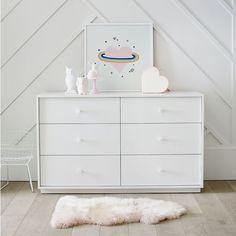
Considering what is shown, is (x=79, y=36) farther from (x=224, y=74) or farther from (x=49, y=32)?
(x=224, y=74)

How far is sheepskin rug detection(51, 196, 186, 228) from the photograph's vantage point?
10.0 feet

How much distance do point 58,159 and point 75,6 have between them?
1254 millimetres

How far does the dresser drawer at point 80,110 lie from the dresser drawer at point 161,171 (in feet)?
1.17

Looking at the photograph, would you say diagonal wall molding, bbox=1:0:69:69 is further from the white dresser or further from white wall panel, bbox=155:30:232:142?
white wall panel, bbox=155:30:232:142

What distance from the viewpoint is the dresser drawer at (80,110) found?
12.0 ft

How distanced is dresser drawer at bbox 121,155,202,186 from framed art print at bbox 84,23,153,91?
2.16ft

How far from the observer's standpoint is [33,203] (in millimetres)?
3498

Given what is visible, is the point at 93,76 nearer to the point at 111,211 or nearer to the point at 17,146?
the point at 17,146

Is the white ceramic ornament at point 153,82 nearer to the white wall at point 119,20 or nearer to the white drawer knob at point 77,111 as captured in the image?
the white wall at point 119,20

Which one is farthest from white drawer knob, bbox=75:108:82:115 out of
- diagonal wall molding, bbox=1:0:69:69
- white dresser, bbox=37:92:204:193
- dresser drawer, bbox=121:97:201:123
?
diagonal wall molding, bbox=1:0:69:69

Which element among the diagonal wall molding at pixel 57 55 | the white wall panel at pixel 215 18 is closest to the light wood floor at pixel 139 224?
the diagonal wall molding at pixel 57 55

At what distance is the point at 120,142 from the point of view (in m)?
3.70

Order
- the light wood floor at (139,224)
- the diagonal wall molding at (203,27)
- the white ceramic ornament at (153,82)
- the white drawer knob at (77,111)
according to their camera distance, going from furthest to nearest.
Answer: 1. the diagonal wall molding at (203,27)
2. the white ceramic ornament at (153,82)
3. the white drawer knob at (77,111)
4. the light wood floor at (139,224)

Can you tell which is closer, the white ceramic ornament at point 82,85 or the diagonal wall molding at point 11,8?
the white ceramic ornament at point 82,85
